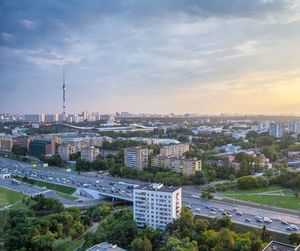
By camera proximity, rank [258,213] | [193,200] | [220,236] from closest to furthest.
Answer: [220,236] < [258,213] < [193,200]

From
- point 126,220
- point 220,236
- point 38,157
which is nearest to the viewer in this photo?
point 220,236

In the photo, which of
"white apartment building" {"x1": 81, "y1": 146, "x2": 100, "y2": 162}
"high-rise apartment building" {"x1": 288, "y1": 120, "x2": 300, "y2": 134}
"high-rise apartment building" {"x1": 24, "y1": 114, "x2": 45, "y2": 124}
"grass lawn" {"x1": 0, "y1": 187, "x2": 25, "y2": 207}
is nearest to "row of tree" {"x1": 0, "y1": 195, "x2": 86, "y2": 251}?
"grass lawn" {"x1": 0, "y1": 187, "x2": 25, "y2": 207}

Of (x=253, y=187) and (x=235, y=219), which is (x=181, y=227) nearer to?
(x=235, y=219)

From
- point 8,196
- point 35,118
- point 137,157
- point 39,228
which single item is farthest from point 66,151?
point 35,118

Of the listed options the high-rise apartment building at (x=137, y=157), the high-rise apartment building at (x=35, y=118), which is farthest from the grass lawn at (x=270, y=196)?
the high-rise apartment building at (x=35, y=118)

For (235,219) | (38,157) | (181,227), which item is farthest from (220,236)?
(38,157)

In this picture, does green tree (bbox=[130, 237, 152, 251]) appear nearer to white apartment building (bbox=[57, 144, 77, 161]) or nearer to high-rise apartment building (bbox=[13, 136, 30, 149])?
white apartment building (bbox=[57, 144, 77, 161])

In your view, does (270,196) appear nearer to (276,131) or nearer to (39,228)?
(39,228)

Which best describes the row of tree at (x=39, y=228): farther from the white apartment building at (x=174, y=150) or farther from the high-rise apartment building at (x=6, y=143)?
the high-rise apartment building at (x=6, y=143)
